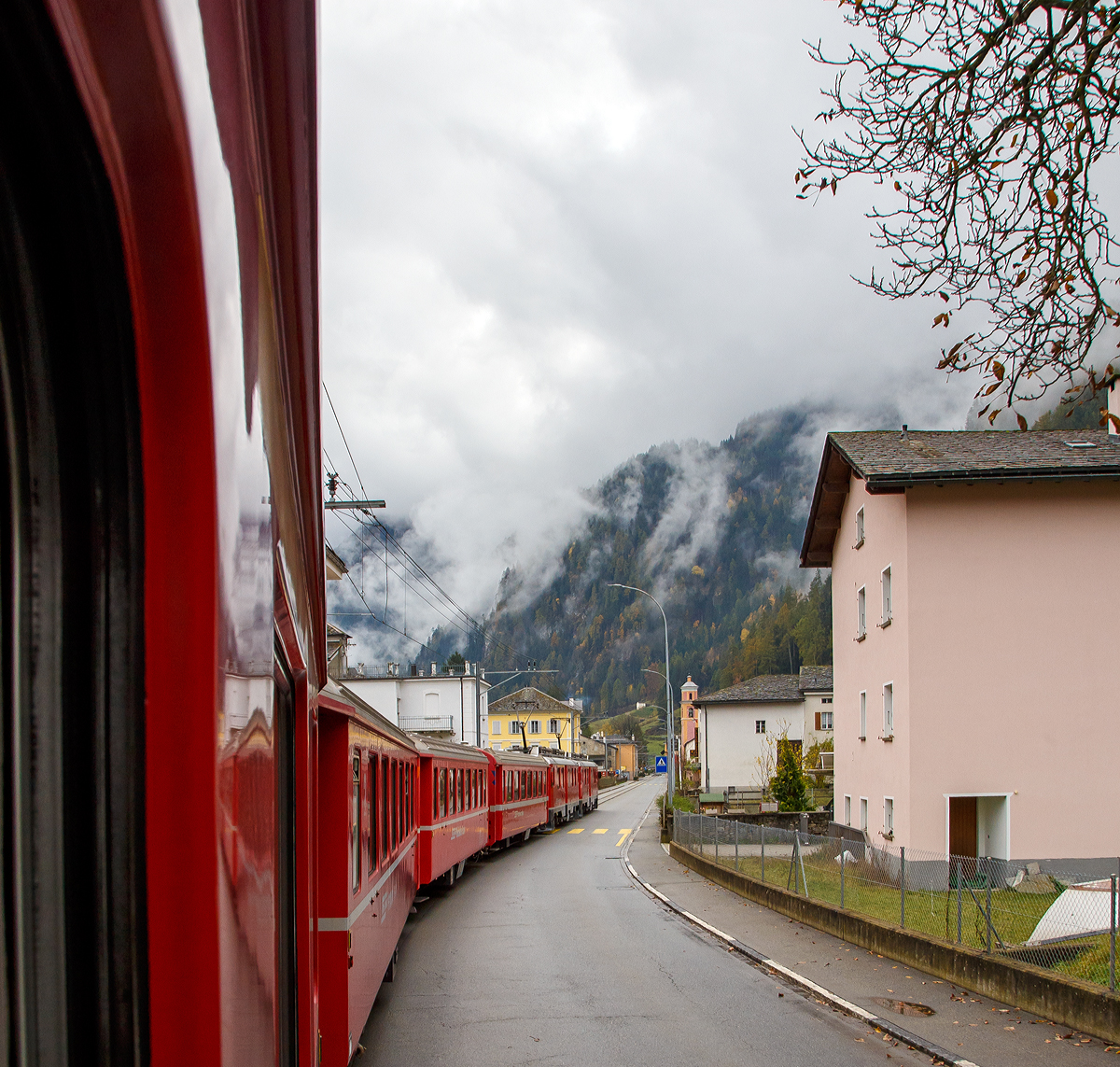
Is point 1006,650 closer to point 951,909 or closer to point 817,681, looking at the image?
point 951,909

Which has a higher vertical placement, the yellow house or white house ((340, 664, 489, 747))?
white house ((340, 664, 489, 747))

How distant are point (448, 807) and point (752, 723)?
4343cm

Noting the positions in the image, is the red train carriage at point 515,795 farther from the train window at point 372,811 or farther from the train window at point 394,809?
the train window at point 372,811

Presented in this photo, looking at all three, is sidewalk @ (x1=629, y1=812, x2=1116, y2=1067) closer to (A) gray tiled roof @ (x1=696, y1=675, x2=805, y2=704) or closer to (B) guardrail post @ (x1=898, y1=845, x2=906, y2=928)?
(B) guardrail post @ (x1=898, y1=845, x2=906, y2=928)

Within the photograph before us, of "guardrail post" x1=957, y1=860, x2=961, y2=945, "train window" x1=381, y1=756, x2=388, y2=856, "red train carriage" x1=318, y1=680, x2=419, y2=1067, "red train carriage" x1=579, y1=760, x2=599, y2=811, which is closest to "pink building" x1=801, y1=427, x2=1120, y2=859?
"guardrail post" x1=957, y1=860, x2=961, y2=945

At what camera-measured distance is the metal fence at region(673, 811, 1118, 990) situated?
33.0 ft

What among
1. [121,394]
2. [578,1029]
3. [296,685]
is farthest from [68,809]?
[578,1029]

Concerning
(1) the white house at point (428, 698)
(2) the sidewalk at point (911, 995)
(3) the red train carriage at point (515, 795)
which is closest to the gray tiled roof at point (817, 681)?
(1) the white house at point (428, 698)

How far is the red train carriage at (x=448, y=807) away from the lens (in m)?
17.3

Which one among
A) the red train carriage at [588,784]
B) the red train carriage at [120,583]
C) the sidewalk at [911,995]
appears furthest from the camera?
the red train carriage at [588,784]

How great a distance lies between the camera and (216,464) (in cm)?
91

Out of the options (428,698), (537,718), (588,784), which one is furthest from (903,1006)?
(537,718)

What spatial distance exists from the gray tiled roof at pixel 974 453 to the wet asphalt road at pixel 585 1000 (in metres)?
9.30

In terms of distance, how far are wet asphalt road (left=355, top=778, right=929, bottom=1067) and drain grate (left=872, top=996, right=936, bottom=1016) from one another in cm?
59
